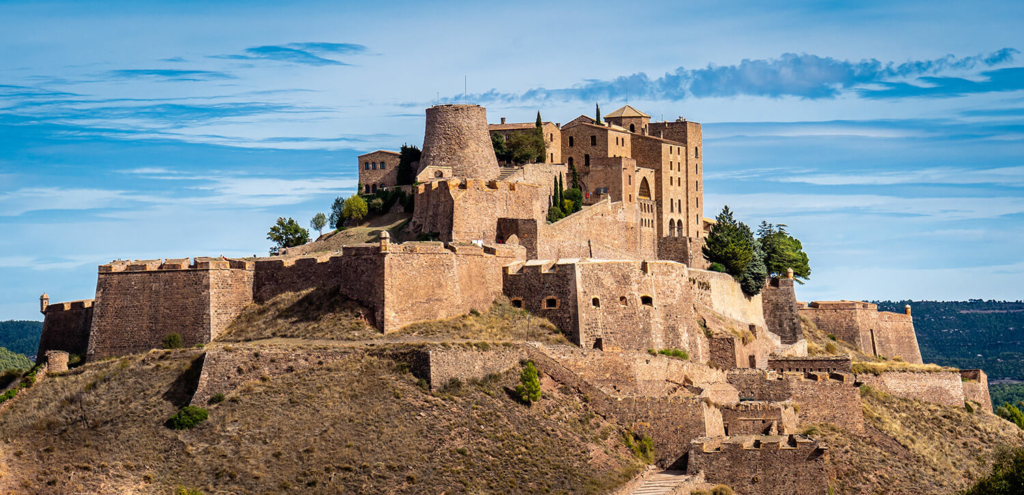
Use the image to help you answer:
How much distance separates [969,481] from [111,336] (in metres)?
37.5

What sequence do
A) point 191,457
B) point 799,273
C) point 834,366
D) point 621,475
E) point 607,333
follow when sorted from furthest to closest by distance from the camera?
point 799,273, point 834,366, point 607,333, point 621,475, point 191,457

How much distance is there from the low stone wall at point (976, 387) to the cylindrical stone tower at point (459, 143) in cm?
2717

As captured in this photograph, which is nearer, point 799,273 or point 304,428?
point 304,428

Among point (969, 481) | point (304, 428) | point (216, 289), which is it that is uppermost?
point (216, 289)

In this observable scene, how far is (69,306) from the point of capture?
199ft

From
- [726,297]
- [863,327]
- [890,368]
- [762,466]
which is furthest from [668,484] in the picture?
[863,327]

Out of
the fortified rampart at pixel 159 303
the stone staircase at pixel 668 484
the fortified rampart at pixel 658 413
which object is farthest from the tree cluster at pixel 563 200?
Result: the stone staircase at pixel 668 484

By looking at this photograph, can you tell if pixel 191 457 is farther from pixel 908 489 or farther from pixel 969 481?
pixel 969 481

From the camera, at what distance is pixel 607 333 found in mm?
57281

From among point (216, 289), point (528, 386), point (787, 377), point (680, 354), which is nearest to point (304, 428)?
point (528, 386)

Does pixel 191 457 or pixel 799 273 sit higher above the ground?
pixel 799 273

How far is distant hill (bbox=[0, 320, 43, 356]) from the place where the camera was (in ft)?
501

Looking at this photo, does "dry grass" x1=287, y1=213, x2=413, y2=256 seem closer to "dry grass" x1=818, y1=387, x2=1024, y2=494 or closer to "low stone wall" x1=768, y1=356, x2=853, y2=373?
"low stone wall" x1=768, y1=356, x2=853, y2=373

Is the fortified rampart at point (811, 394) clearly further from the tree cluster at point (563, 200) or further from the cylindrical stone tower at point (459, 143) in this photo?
the cylindrical stone tower at point (459, 143)
